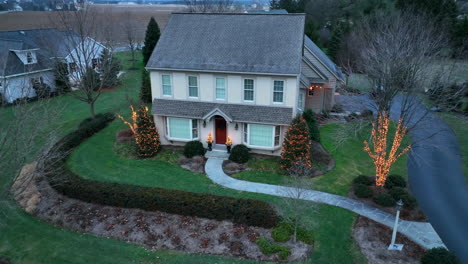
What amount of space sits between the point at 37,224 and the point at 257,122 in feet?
45.3

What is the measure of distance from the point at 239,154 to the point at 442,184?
12809mm

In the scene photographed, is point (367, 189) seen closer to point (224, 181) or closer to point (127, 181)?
point (224, 181)

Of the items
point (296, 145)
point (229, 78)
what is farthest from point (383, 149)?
point (229, 78)

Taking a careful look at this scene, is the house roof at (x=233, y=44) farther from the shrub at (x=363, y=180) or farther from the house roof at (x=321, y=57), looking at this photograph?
the house roof at (x=321, y=57)

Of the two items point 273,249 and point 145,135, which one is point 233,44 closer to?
point 145,135

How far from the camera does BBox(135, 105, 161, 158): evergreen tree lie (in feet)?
74.0

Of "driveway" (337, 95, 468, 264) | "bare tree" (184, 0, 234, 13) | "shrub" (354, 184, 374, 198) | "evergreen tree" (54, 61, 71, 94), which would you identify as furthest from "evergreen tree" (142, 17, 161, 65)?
"shrub" (354, 184, 374, 198)

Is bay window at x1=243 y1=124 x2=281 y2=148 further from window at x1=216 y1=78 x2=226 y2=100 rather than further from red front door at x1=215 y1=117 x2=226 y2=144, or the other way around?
window at x1=216 y1=78 x2=226 y2=100

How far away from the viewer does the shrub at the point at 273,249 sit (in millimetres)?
13980

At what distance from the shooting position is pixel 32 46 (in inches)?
1452

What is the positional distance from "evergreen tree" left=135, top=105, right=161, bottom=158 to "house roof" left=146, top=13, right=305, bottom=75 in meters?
3.54

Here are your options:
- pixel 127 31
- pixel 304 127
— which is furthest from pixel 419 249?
pixel 127 31

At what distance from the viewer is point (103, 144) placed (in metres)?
25.1

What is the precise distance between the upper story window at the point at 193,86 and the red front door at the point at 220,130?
2.42m
